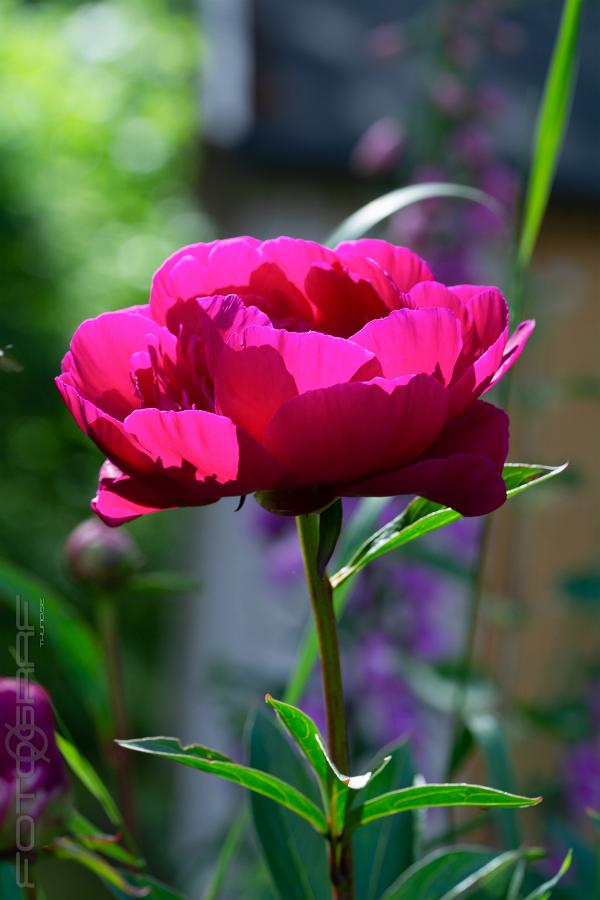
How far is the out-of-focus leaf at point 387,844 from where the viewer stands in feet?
1.74

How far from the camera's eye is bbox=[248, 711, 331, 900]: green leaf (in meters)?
0.51

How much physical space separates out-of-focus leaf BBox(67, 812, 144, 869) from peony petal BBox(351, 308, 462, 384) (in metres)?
0.22

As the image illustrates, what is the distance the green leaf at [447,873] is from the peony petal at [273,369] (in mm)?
219

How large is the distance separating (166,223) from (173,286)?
438cm

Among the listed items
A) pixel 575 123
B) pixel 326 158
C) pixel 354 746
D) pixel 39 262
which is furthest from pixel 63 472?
pixel 354 746

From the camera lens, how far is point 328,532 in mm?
374

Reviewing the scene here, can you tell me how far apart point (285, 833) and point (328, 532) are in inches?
8.1

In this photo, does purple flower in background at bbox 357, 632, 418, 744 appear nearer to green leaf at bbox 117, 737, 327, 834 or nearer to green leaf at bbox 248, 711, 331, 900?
green leaf at bbox 248, 711, 331, 900

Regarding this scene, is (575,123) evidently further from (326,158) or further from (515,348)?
(515,348)

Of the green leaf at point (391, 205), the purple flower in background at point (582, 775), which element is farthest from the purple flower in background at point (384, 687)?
the green leaf at point (391, 205)

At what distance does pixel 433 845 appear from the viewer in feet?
2.18

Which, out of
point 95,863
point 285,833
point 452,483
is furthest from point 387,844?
point 452,483

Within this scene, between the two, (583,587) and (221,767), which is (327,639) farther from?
(583,587)

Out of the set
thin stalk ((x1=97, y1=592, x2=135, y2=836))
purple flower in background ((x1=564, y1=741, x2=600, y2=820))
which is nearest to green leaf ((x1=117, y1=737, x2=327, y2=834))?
thin stalk ((x1=97, y1=592, x2=135, y2=836))
